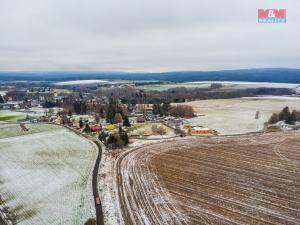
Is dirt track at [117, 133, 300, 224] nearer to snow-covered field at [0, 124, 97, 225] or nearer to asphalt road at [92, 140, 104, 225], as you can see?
asphalt road at [92, 140, 104, 225]

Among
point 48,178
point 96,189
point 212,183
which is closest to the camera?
point 96,189

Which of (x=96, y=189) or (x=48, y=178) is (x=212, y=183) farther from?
(x=48, y=178)

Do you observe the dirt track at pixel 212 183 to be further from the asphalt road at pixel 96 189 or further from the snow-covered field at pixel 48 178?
the snow-covered field at pixel 48 178

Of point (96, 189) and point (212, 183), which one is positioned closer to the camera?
point (96, 189)

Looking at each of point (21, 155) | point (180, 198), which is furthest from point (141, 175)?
point (21, 155)

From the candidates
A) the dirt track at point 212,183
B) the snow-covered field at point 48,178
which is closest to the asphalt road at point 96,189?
the snow-covered field at point 48,178

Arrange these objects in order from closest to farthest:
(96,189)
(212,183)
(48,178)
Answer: (96,189) < (212,183) < (48,178)

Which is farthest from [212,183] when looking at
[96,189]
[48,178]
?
[48,178]

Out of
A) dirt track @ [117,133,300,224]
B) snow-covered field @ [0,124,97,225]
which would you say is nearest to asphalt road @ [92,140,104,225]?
snow-covered field @ [0,124,97,225]
